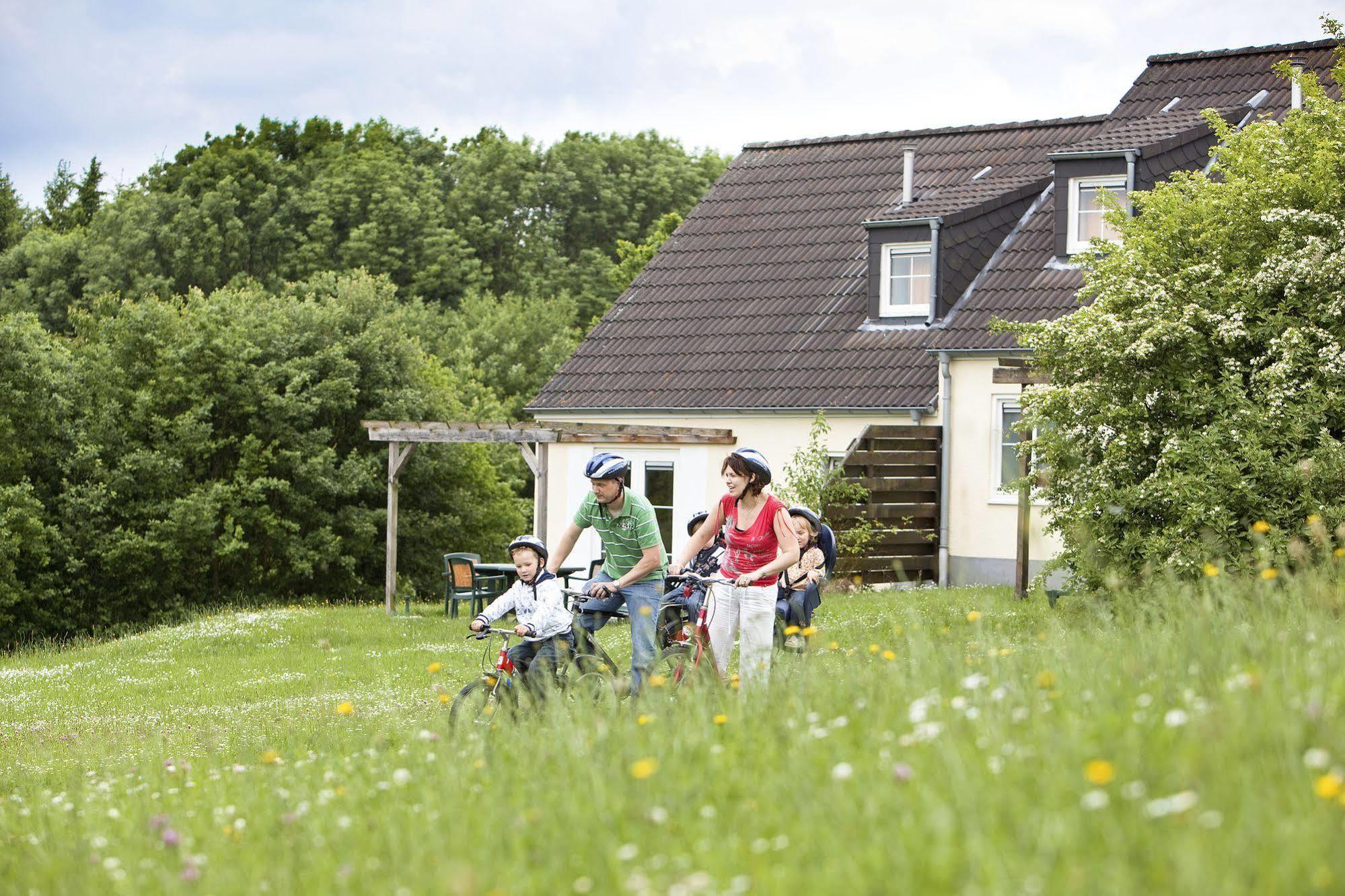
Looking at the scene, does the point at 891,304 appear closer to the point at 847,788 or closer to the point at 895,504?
the point at 895,504

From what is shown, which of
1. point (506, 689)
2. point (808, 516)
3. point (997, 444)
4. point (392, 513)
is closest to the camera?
point (506, 689)

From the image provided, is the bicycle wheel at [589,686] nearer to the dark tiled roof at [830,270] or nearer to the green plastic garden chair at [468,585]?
the green plastic garden chair at [468,585]

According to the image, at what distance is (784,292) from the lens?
1096 inches

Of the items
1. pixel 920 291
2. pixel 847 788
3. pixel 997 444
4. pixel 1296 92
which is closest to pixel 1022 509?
pixel 997 444

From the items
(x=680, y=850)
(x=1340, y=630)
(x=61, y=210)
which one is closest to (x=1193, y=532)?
(x=1340, y=630)

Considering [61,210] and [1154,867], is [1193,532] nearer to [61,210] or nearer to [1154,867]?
[1154,867]

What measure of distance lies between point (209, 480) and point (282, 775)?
29634 millimetres

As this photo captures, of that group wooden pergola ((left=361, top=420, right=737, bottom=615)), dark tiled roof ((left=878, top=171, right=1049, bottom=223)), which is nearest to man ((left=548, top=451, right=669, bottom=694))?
wooden pergola ((left=361, top=420, right=737, bottom=615))

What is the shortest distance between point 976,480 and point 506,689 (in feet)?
49.5

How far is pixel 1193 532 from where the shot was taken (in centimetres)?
1177

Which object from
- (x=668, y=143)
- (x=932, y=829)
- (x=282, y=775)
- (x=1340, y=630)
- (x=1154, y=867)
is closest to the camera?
(x=1154, y=867)

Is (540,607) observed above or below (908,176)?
below

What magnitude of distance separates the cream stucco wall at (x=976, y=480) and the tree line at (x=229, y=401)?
55.4 feet

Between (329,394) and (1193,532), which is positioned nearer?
(1193,532)
